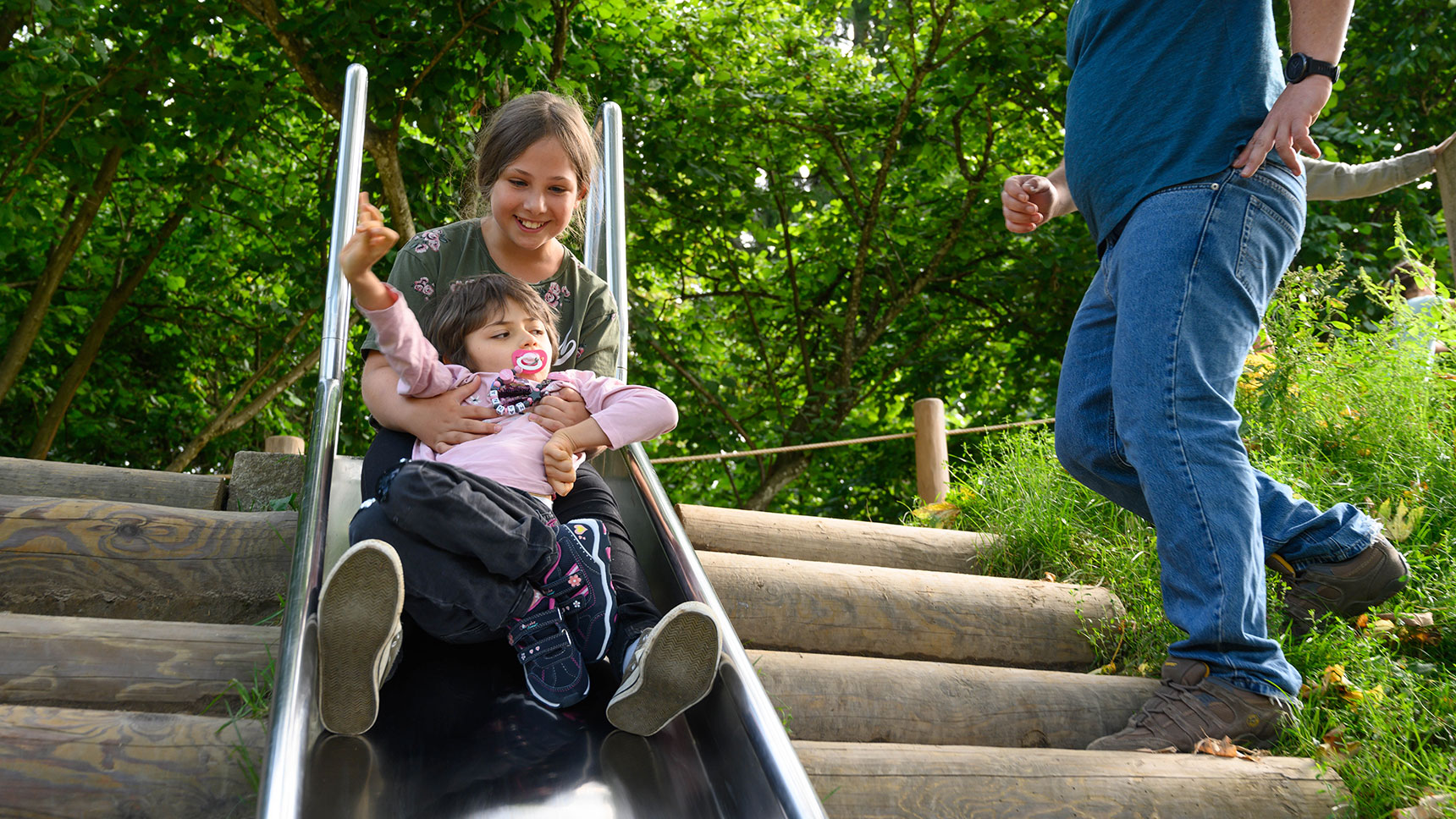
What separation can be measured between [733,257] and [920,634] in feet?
17.3

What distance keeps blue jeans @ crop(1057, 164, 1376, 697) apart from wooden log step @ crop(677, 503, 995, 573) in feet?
3.50

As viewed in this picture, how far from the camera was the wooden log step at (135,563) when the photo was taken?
6.67 feet

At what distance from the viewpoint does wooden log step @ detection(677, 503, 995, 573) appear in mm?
2742

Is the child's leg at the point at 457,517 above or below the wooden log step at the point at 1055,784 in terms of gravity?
above

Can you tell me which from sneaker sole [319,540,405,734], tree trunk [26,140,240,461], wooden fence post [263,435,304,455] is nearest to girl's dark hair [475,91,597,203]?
sneaker sole [319,540,405,734]

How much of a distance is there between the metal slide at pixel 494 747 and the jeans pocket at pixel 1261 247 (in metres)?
1.09

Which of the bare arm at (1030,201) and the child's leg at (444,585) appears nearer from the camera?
the child's leg at (444,585)

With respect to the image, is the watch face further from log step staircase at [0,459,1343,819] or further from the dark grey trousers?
the dark grey trousers

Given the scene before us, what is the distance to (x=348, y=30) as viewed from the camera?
4312mm

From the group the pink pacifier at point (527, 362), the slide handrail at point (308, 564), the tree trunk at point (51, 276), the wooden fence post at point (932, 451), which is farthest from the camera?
the tree trunk at point (51, 276)

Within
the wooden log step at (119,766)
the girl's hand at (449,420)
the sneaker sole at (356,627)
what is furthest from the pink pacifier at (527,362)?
the wooden log step at (119,766)

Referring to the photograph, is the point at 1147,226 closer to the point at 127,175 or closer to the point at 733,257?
the point at 733,257

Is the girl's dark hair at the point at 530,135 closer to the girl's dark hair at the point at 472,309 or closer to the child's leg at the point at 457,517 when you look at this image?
the girl's dark hair at the point at 472,309

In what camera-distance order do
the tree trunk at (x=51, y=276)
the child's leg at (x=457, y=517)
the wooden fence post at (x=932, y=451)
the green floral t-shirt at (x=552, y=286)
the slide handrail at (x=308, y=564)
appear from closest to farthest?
the slide handrail at (x=308, y=564), the child's leg at (x=457, y=517), the green floral t-shirt at (x=552, y=286), the wooden fence post at (x=932, y=451), the tree trunk at (x=51, y=276)
